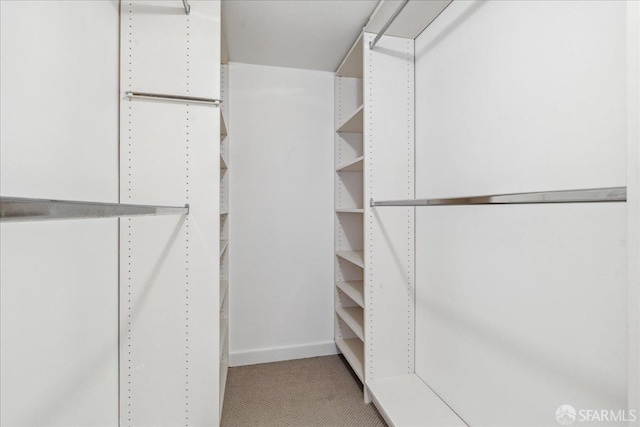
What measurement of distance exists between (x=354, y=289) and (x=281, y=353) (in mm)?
759

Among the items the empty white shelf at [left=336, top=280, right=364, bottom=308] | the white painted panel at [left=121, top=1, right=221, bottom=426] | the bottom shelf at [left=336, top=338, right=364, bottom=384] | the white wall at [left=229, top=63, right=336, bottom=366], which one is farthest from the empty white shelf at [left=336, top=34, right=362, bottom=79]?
the bottom shelf at [left=336, top=338, right=364, bottom=384]

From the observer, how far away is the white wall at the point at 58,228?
0.67m

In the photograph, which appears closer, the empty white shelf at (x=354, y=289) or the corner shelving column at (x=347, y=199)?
the empty white shelf at (x=354, y=289)

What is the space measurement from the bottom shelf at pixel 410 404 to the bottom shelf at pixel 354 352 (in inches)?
6.1

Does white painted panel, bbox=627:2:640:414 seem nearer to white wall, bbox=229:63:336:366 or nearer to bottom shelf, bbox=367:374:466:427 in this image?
bottom shelf, bbox=367:374:466:427

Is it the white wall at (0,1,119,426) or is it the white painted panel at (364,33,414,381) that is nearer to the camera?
the white wall at (0,1,119,426)

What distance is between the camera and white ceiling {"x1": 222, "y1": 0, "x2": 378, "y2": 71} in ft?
5.20

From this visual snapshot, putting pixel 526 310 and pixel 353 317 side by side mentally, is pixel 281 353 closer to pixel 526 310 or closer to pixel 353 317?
pixel 353 317

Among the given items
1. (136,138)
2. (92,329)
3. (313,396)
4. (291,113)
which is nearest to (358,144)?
(291,113)

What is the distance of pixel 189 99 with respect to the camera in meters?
1.31

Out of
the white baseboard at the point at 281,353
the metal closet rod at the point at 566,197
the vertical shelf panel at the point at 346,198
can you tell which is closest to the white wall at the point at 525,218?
the metal closet rod at the point at 566,197

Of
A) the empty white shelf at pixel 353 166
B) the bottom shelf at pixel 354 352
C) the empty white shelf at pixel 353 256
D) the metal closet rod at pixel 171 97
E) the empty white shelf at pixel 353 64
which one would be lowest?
the bottom shelf at pixel 354 352

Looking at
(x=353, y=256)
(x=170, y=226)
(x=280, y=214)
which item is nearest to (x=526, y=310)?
(x=353, y=256)

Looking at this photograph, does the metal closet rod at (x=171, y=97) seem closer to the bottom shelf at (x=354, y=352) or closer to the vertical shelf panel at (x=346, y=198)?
the vertical shelf panel at (x=346, y=198)
